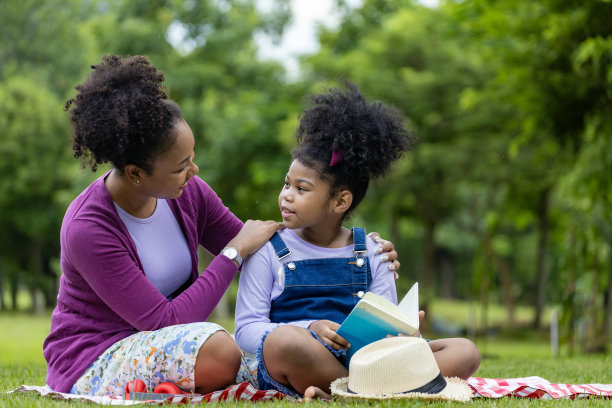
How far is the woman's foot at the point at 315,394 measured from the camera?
121 inches

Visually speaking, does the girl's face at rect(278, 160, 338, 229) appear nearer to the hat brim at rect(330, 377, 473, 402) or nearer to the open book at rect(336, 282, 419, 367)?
the open book at rect(336, 282, 419, 367)

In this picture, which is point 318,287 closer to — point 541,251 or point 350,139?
point 350,139

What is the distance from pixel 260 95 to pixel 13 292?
1871cm

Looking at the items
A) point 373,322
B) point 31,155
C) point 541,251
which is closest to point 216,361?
point 373,322

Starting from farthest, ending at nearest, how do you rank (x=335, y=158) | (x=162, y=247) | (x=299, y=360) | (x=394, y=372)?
1. (x=335, y=158)
2. (x=162, y=247)
3. (x=299, y=360)
4. (x=394, y=372)

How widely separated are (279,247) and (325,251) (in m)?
0.22

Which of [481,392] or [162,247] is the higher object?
[162,247]

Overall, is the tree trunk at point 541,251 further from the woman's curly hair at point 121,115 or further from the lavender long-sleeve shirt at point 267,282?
the woman's curly hair at point 121,115

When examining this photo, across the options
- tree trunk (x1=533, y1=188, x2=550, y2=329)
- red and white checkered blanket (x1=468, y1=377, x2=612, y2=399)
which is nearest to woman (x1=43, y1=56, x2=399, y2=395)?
red and white checkered blanket (x1=468, y1=377, x2=612, y2=399)

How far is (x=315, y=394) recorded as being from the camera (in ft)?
10.2

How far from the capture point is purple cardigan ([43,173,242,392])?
10.2 ft

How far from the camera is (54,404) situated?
2.93 m

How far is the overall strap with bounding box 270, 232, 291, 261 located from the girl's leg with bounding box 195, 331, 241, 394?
53 cm

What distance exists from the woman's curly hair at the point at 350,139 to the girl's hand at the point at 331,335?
0.71 metres
